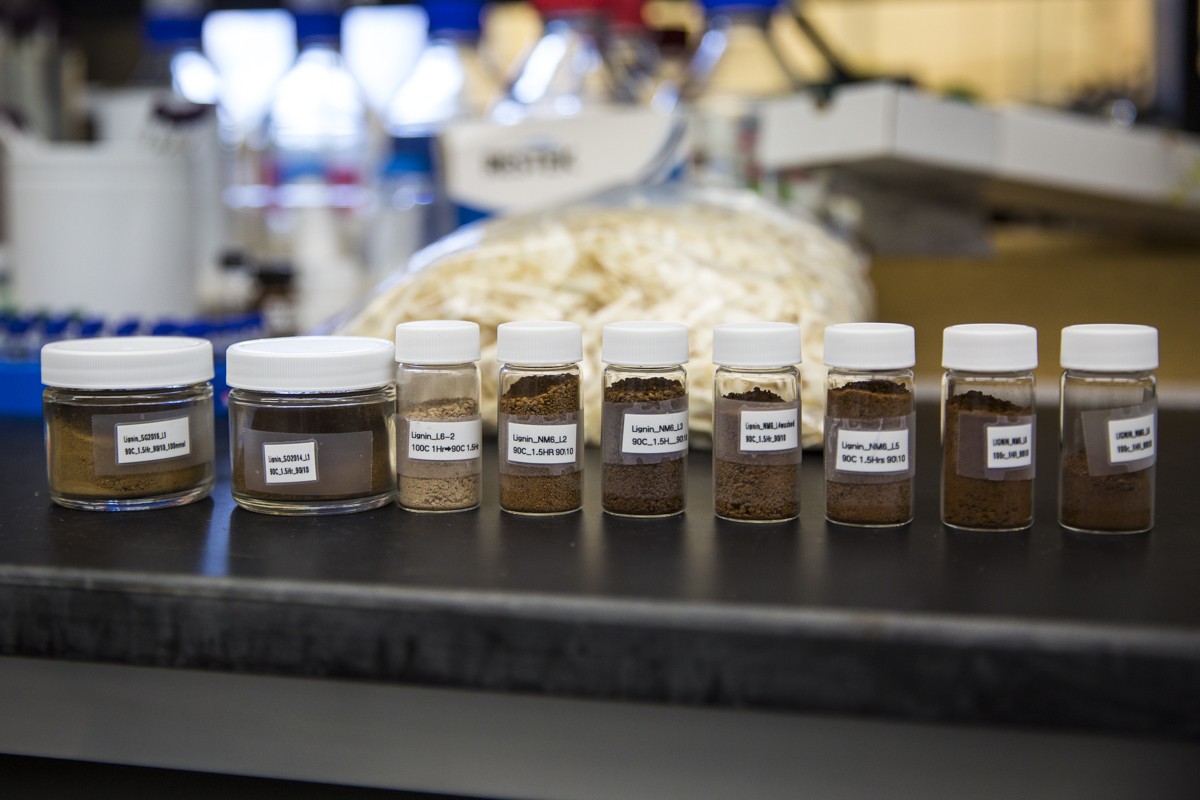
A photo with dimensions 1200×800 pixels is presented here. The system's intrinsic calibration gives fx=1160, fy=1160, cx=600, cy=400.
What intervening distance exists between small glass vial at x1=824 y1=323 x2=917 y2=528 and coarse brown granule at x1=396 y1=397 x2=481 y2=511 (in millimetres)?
226

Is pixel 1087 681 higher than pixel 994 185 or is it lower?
lower

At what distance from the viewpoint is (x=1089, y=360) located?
0.67 metres

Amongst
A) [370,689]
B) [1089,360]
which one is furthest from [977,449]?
[370,689]

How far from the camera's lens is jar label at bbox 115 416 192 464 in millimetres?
714

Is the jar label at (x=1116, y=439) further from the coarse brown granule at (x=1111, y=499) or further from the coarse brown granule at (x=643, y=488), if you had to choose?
the coarse brown granule at (x=643, y=488)

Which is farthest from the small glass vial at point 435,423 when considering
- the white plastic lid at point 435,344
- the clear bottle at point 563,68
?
the clear bottle at point 563,68

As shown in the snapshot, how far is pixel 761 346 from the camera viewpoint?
70 cm

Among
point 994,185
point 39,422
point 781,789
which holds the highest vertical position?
point 994,185

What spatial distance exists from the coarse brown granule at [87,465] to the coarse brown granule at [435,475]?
0.15 m

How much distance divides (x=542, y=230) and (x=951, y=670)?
663 millimetres

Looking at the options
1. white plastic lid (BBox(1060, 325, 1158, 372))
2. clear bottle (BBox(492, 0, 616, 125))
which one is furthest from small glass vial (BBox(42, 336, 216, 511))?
clear bottle (BBox(492, 0, 616, 125))

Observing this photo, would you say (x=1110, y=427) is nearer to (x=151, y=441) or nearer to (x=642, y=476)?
(x=642, y=476)

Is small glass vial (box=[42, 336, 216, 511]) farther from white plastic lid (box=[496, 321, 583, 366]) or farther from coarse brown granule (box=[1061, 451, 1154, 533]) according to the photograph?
coarse brown granule (box=[1061, 451, 1154, 533])

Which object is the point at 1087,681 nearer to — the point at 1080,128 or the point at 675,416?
the point at 675,416
